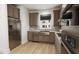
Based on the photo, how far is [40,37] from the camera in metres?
4.05

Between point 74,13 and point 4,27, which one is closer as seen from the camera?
point 74,13

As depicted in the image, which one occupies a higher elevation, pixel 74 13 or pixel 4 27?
pixel 74 13

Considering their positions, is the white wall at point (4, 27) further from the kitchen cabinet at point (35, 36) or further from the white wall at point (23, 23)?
the kitchen cabinet at point (35, 36)

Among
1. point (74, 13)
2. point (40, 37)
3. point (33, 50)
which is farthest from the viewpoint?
point (40, 37)

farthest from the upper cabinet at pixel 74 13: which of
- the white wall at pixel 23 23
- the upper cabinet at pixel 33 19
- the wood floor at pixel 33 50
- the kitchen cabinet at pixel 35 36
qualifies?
the upper cabinet at pixel 33 19

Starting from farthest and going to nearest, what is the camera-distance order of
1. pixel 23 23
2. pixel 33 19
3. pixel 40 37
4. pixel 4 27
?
pixel 33 19 → pixel 40 37 → pixel 23 23 → pixel 4 27

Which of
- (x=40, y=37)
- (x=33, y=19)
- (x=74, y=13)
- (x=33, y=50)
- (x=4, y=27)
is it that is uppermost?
(x=33, y=19)

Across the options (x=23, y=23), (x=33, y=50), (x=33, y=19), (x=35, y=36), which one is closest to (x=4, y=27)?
(x=33, y=50)

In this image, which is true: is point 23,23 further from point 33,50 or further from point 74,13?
point 74,13

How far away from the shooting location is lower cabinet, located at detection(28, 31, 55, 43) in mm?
3850

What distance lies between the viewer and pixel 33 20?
4523 mm

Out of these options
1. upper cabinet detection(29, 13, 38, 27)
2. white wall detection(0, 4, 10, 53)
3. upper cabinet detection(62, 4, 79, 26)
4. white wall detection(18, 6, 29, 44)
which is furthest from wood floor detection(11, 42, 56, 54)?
upper cabinet detection(62, 4, 79, 26)
